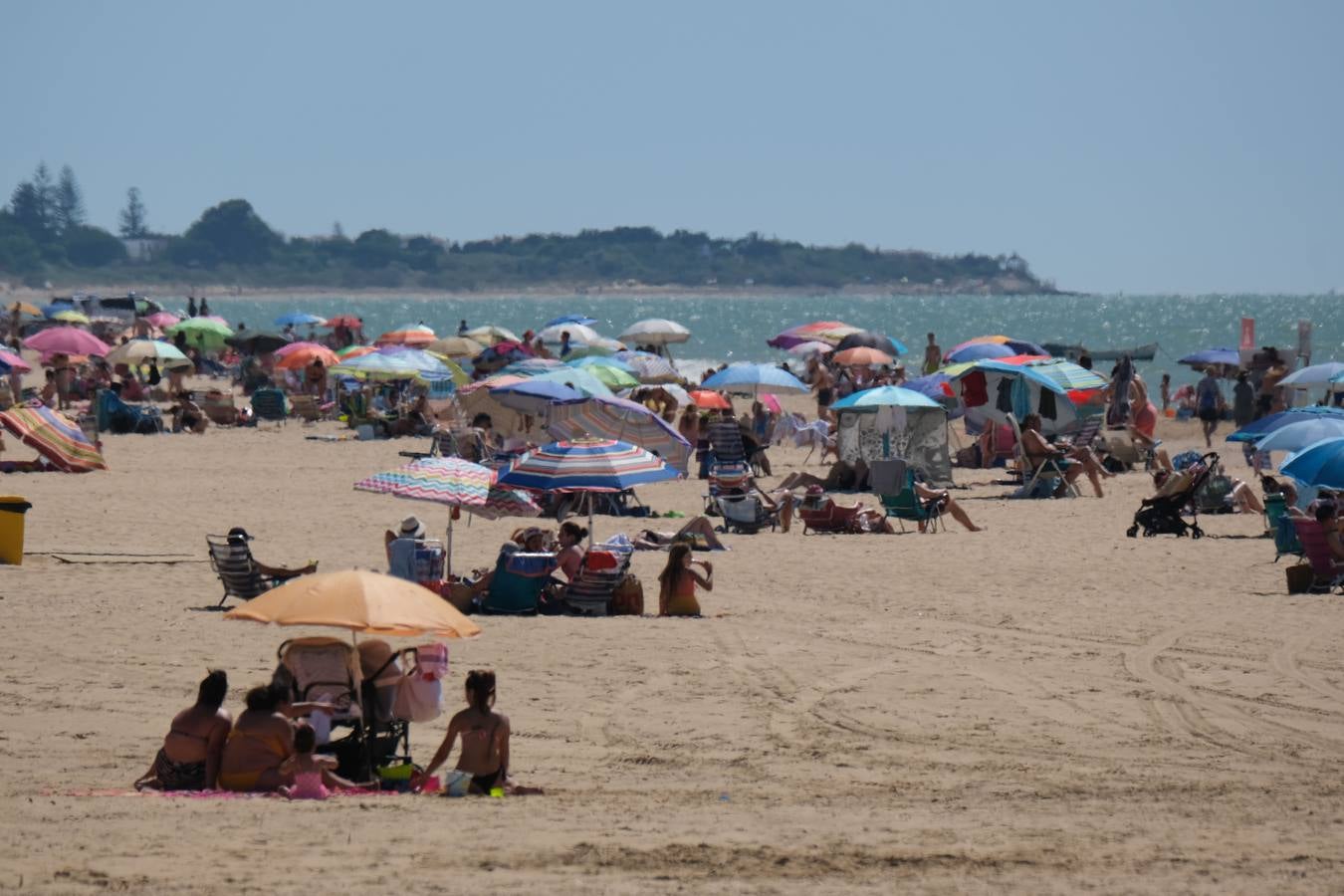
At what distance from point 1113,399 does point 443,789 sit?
16.4 metres

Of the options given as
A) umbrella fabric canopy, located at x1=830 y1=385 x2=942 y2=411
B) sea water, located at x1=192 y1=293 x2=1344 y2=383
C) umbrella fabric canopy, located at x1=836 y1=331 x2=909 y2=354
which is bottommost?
sea water, located at x1=192 y1=293 x2=1344 y2=383

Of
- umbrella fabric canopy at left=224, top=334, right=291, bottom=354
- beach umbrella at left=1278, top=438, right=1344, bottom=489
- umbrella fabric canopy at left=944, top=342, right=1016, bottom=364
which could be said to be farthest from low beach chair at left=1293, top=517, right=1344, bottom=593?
umbrella fabric canopy at left=224, top=334, right=291, bottom=354

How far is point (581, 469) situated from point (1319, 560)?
4499 millimetres

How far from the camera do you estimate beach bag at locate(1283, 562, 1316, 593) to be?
11602 mm

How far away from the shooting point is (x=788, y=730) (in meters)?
7.95

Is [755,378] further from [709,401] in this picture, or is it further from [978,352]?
[978,352]

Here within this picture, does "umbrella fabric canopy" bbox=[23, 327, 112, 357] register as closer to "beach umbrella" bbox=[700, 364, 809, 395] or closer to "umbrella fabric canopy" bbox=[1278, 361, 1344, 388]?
"beach umbrella" bbox=[700, 364, 809, 395]

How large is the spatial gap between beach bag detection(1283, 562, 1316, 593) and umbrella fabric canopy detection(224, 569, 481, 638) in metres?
A: 6.39

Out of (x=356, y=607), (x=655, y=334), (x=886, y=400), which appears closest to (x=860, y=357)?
→ (x=655, y=334)

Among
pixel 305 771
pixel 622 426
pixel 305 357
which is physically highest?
pixel 622 426

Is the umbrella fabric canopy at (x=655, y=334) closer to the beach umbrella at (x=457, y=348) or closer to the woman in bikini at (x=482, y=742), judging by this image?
the beach umbrella at (x=457, y=348)

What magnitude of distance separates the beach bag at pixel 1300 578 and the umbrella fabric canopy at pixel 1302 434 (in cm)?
290

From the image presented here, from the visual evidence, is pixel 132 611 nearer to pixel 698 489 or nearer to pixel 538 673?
pixel 538 673

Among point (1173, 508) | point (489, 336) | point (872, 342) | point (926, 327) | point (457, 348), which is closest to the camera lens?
point (1173, 508)
